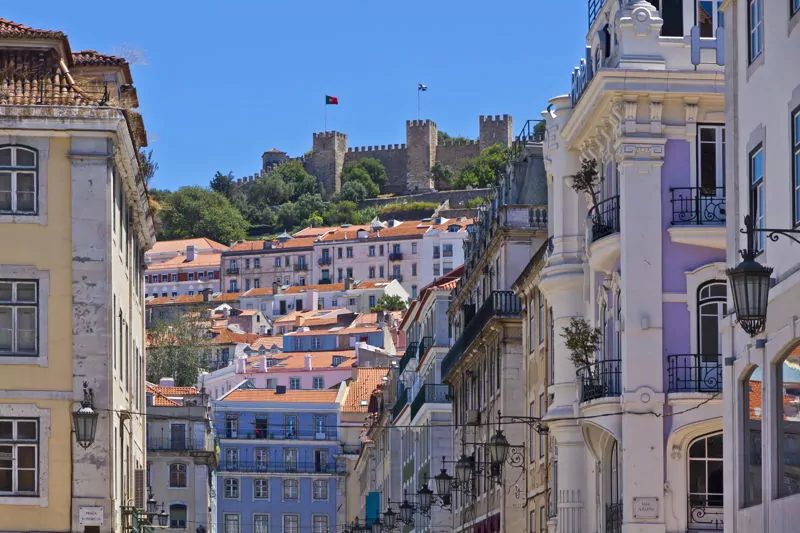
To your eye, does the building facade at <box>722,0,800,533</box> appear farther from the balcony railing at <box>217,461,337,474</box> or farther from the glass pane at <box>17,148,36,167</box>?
the balcony railing at <box>217,461,337,474</box>

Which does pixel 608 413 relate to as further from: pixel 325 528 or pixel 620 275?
pixel 325 528

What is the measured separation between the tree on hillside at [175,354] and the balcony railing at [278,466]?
20826 mm

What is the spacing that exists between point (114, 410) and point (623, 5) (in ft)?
35.3

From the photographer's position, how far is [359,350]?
5418 inches

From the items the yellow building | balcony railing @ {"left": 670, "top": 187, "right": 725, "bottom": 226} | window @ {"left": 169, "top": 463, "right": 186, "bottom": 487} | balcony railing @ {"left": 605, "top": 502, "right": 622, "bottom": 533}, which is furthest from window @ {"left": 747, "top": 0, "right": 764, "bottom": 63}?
window @ {"left": 169, "top": 463, "right": 186, "bottom": 487}

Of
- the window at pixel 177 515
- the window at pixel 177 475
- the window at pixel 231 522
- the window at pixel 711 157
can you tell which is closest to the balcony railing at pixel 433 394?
the window at pixel 177 475

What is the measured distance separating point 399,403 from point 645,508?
47.4 m

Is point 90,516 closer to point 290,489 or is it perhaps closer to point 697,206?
point 697,206

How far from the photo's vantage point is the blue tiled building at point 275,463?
12000cm

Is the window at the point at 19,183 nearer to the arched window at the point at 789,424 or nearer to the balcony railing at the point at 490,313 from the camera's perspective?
the arched window at the point at 789,424

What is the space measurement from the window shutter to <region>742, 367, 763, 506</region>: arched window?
62.4 ft

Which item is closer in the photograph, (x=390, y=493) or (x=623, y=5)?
(x=623, y=5)

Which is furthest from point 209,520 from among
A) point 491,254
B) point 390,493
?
point 491,254

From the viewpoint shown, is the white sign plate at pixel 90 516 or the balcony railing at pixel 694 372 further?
the white sign plate at pixel 90 516
